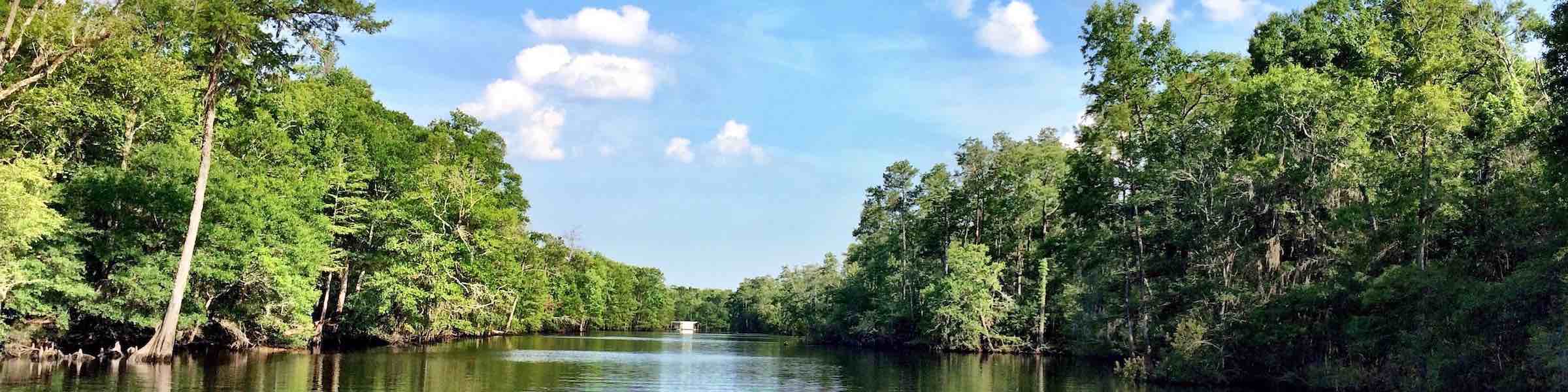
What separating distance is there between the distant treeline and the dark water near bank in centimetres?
404

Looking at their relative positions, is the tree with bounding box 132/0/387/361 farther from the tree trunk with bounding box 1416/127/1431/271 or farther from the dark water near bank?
the tree trunk with bounding box 1416/127/1431/271

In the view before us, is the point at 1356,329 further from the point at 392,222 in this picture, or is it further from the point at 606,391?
the point at 392,222

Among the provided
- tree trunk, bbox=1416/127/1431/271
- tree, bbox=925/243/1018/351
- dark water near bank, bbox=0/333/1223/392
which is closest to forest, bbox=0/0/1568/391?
tree trunk, bbox=1416/127/1431/271

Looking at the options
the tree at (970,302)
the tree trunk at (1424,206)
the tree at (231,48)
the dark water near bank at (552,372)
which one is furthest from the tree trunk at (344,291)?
the tree trunk at (1424,206)

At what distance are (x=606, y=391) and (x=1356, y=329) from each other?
2119cm

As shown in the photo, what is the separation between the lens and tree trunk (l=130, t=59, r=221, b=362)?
30578mm

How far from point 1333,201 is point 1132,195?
7664mm

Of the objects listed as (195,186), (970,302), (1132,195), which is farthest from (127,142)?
(970,302)

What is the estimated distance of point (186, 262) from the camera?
31.3 metres

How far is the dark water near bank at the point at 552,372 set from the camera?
2453 cm

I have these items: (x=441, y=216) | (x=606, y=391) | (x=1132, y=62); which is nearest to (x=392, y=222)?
(x=441, y=216)

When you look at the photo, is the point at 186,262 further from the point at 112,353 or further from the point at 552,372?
the point at 552,372

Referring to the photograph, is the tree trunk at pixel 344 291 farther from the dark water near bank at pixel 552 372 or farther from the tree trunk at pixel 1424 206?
the tree trunk at pixel 1424 206

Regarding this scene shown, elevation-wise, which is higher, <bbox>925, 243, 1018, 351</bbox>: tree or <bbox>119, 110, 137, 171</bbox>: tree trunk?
<bbox>119, 110, 137, 171</bbox>: tree trunk
